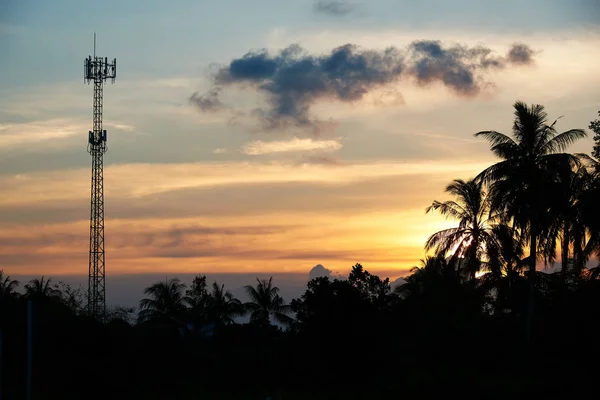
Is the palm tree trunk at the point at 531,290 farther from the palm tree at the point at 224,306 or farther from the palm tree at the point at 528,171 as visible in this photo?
the palm tree at the point at 224,306

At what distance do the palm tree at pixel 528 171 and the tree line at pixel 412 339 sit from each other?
51 mm

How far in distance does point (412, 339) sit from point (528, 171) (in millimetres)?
9933

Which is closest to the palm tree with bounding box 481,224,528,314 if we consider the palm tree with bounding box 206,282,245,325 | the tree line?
the tree line

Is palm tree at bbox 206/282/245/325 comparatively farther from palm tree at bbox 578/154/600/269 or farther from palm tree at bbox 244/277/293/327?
palm tree at bbox 578/154/600/269

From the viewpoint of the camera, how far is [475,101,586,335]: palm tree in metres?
36.9

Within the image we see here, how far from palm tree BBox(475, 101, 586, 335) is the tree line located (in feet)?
0.17

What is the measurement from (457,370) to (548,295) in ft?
56.8

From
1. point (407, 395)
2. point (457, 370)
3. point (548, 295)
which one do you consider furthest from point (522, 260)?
point (407, 395)

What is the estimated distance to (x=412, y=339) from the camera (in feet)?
117

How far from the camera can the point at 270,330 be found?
5553 cm

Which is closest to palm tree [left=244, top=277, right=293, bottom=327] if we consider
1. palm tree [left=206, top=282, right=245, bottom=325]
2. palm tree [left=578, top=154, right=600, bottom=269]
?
palm tree [left=206, top=282, right=245, bottom=325]

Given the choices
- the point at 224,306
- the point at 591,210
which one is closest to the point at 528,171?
the point at 591,210

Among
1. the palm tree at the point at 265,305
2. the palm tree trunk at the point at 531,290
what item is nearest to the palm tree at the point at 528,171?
the palm tree trunk at the point at 531,290

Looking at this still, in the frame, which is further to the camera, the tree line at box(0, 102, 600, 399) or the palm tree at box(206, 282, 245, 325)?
the palm tree at box(206, 282, 245, 325)
